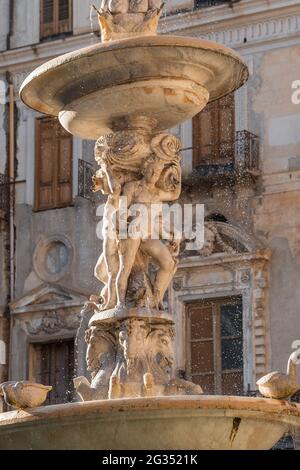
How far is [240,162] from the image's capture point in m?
25.3

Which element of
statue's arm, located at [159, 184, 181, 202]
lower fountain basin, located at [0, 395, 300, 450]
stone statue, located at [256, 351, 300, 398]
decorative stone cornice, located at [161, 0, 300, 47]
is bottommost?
lower fountain basin, located at [0, 395, 300, 450]

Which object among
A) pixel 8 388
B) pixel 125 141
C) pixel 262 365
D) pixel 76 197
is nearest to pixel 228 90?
pixel 125 141

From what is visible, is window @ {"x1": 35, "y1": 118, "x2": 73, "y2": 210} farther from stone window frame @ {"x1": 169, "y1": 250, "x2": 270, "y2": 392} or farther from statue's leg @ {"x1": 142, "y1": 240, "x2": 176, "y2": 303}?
statue's leg @ {"x1": 142, "y1": 240, "x2": 176, "y2": 303}

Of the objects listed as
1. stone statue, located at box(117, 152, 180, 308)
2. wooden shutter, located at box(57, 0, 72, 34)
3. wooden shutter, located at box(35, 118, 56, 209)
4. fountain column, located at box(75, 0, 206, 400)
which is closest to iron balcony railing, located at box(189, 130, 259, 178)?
wooden shutter, located at box(35, 118, 56, 209)

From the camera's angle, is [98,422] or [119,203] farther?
[119,203]

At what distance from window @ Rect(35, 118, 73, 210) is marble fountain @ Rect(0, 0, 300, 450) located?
1333 cm

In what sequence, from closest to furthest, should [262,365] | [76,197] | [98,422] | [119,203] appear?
[98,422], [119,203], [262,365], [76,197]

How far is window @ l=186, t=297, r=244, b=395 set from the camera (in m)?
25.0

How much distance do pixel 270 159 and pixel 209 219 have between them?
1293mm

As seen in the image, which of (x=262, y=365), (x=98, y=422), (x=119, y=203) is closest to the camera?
(x=98, y=422)

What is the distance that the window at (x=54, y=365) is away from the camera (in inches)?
1038
